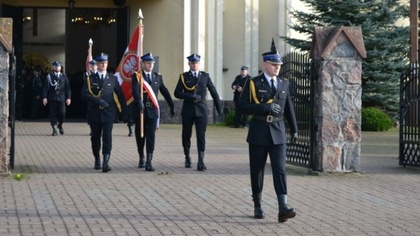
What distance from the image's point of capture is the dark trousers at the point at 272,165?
11.5 metres

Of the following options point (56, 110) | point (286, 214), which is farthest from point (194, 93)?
point (56, 110)

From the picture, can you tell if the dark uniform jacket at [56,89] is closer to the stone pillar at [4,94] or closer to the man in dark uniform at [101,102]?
the man in dark uniform at [101,102]

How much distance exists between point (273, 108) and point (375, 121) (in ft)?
62.0

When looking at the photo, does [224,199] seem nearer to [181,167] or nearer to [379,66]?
[181,167]

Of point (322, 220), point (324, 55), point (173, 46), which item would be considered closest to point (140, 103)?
point (324, 55)

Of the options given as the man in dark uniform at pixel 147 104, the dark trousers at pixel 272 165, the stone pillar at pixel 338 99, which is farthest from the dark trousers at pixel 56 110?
the dark trousers at pixel 272 165

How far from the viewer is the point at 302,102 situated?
1730cm

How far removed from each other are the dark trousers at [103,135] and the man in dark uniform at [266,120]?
499cm

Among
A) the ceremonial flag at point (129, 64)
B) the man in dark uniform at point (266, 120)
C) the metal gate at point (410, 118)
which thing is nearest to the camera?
the man in dark uniform at point (266, 120)

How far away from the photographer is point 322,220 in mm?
11555

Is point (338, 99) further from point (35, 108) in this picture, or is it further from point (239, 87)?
point (35, 108)

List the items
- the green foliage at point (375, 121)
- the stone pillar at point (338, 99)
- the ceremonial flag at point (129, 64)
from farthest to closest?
1. the green foliage at point (375, 121)
2. the ceremonial flag at point (129, 64)
3. the stone pillar at point (338, 99)

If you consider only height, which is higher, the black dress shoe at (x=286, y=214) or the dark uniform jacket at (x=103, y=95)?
the dark uniform jacket at (x=103, y=95)

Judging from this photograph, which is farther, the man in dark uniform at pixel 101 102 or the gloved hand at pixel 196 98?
the gloved hand at pixel 196 98
